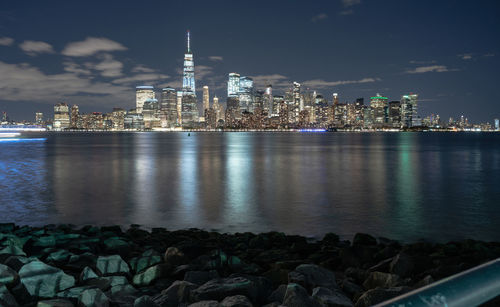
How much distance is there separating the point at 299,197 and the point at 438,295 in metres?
19.5

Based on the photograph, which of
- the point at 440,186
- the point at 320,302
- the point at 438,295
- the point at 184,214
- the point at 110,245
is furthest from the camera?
the point at 440,186

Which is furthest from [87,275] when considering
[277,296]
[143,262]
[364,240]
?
[364,240]

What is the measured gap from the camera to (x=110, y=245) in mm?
8766

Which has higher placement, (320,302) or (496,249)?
(320,302)

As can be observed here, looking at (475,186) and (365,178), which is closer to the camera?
(475,186)

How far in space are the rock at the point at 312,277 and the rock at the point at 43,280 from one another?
11.0 feet

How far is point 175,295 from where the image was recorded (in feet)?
17.0

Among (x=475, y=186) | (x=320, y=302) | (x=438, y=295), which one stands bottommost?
(x=475, y=186)

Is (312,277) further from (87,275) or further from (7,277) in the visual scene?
(7,277)

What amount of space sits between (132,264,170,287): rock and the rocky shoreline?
0.6 inches

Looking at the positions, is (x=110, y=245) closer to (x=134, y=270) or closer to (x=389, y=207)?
(x=134, y=270)

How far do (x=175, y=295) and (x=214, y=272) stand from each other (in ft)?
3.55

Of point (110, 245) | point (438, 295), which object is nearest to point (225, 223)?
point (110, 245)

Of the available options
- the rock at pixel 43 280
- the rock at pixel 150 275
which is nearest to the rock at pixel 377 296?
the rock at pixel 150 275
